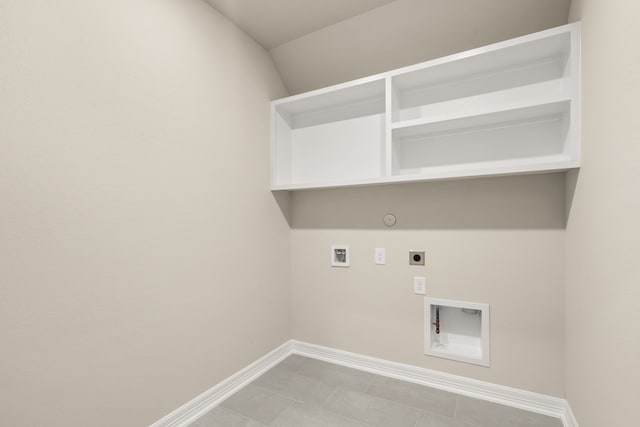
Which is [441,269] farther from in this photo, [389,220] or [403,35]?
[403,35]

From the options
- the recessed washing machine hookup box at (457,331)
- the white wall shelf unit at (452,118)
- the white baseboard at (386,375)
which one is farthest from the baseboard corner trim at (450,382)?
the white wall shelf unit at (452,118)

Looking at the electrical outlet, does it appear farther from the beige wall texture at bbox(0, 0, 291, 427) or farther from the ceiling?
the ceiling

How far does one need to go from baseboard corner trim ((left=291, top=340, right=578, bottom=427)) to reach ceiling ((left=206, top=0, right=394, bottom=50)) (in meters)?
2.54

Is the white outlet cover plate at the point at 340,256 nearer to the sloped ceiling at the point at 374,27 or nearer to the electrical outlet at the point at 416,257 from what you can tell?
the electrical outlet at the point at 416,257

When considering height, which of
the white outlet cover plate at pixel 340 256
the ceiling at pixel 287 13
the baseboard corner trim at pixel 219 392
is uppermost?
the ceiling at pixel 287 13

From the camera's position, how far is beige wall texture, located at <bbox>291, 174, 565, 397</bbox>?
1.80 meters

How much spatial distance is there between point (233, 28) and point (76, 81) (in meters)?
1.20

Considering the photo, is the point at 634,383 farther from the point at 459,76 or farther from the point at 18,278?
the point at 18,278

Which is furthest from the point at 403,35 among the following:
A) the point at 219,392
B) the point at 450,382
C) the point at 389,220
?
the point at 219,392

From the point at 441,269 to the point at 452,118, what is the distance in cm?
102

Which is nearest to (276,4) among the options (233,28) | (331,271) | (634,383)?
(233,28)

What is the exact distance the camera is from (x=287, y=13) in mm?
2004

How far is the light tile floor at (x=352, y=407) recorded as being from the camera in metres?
1.71

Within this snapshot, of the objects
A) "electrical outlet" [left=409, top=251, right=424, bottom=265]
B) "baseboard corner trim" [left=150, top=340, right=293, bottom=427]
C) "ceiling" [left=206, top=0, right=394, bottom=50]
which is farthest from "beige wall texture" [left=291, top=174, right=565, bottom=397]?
"ceiling" [left=206, top=0, right=394, bottom=50]
